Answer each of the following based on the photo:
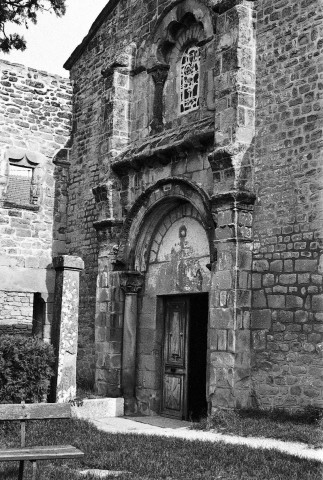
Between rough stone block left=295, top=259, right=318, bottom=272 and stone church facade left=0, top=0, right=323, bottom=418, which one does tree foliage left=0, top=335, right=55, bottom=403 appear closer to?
stone church facade left=0, top=0, right=323, bottom=418

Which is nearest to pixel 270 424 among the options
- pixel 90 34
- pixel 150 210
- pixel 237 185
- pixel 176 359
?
pixel 176 359

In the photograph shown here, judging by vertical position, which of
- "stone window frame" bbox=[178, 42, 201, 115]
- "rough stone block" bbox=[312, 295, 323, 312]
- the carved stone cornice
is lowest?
"rough stone block" bbox=[312, 295, 323, 312]

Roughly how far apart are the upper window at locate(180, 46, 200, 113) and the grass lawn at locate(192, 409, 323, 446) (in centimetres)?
520

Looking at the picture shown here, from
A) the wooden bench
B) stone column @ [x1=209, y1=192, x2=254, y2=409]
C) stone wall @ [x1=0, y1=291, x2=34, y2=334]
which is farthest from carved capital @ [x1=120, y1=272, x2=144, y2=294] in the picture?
the wooden bench

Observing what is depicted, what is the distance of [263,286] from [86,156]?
6.33 m

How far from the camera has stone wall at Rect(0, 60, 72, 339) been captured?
14.0m

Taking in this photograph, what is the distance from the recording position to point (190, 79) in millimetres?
11797

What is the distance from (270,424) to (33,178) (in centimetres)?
804

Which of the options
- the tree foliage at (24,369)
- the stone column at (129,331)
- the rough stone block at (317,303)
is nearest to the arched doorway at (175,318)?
the stone column at (129,331)

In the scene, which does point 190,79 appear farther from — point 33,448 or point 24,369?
point 33,448

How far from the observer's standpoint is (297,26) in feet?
31.4

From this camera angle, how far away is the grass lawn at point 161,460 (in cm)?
637

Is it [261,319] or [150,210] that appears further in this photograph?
[150,210]

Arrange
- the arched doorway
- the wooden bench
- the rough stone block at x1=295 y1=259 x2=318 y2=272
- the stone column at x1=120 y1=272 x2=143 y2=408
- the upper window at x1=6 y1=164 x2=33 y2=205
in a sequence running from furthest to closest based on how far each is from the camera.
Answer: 1. the upper window at x1=6 y1=164 x2=33 y2=205
2. the stone column at x1=120 y1=272 x2=143 y2=408
3. the arched doorway
4. the rough stone block at x1=295 y1=259 x2=318 y2=272
5. the wooden bench
